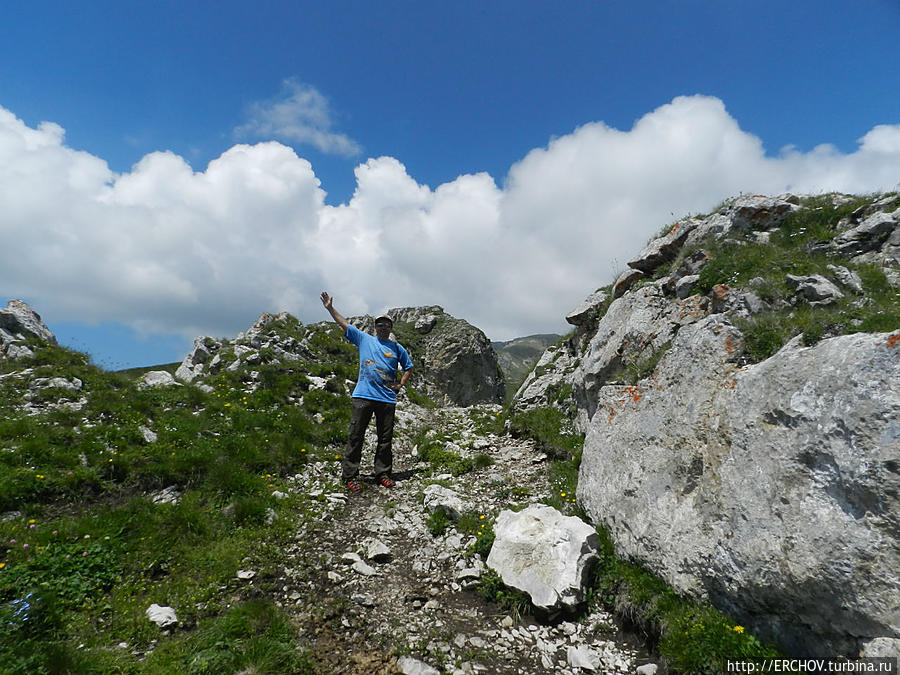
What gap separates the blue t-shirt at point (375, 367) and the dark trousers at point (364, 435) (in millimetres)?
204

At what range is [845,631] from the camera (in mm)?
3957

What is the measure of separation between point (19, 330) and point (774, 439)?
27217mm

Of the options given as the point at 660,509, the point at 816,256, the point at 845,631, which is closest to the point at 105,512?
the point at 660,509

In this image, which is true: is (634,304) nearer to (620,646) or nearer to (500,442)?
(500,442)

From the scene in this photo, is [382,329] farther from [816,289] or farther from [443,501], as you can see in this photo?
[816,289]

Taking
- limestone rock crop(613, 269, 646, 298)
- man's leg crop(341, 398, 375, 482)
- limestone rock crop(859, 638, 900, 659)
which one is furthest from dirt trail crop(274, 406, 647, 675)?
limestone rock crop(613, 269, 646, 298)

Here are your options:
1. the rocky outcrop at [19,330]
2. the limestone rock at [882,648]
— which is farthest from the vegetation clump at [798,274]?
the rocky outcrop at [19,330]

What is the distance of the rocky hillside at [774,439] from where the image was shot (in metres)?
4.02

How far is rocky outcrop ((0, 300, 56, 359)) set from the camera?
53.1 feet

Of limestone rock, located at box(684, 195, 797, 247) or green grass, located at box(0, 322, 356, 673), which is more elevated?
limestone rock, located at box(684, 195, 797, 247)

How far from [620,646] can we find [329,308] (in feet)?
28.9

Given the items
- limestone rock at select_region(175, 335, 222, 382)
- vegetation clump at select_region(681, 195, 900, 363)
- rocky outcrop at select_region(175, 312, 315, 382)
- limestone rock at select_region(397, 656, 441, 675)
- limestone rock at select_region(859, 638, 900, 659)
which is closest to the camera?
limestone rock at select_region(859, 638, 900, 659)

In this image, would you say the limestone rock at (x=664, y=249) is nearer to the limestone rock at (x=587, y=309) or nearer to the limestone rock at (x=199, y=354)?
the limestone rock at (x=587, y=309)

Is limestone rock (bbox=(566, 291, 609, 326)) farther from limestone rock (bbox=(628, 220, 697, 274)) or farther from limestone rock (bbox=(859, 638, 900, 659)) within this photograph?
limestone rock (bbox=(859, 638, 900, 659))
